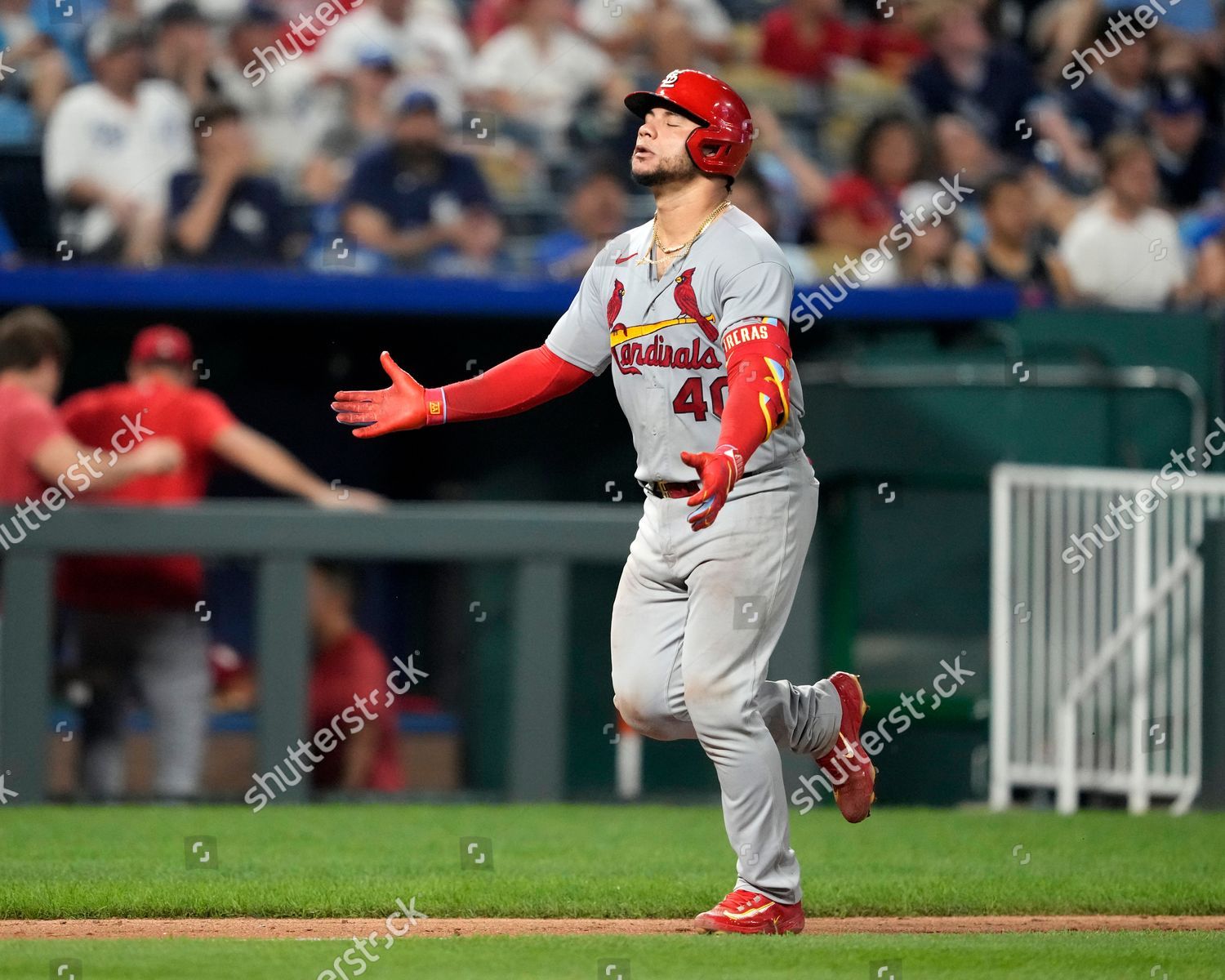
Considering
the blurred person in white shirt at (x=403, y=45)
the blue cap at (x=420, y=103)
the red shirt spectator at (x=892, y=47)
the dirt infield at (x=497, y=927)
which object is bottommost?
the dirt infield at (x=497, y=927)

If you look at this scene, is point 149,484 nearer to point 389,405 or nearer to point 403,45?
point 389,405

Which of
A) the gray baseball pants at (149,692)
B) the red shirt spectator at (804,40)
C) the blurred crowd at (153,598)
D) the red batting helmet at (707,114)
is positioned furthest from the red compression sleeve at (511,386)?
the red shirt spectator at (804,40)

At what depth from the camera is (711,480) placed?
4.22 m

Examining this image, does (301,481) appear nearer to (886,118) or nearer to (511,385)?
(511,385)

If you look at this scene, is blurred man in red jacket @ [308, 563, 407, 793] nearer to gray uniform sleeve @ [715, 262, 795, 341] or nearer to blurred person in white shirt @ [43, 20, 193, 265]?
blurred person in white shirt @ [43, 20, 193, 265]

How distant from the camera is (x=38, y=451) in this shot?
25.7 feet

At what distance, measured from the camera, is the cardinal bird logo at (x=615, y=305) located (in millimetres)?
4816

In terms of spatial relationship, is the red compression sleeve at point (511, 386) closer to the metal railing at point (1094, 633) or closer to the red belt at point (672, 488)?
the red belt at point (672, 488)

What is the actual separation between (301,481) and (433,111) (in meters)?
2.54

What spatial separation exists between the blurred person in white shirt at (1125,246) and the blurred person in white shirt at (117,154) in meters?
4.91

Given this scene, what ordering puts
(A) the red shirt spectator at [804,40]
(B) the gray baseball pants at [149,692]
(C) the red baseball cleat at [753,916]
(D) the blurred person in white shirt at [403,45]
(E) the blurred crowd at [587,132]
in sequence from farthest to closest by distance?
(A) the red shirt spectator at [804,40] → (D) the blurred person in white shirt at [403,45] → (E) the blurred crowd at [587,132] → (B) the gray baseball pants at [149,692] → (C) the red baseball cleat at [753,916]

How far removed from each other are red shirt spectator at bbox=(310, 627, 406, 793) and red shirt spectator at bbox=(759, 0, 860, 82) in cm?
584

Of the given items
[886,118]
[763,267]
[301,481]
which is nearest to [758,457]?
[763,267]

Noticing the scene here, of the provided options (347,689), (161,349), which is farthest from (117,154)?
(347,689)
